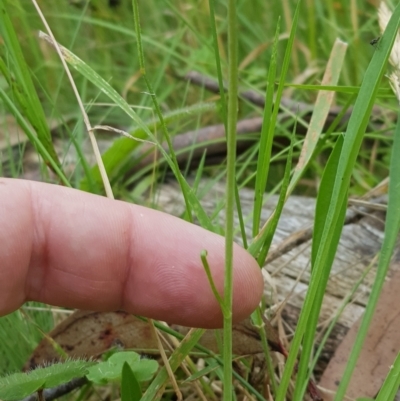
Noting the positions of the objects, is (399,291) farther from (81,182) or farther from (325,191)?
(81,182)

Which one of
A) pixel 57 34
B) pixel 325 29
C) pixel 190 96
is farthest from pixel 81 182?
pixel 57 34

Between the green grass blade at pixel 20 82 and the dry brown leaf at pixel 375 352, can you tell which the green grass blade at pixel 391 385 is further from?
the green grass blade at pixel 20 82

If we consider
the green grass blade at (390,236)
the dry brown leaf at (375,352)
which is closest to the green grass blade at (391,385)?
the green grass blade at (390,236)

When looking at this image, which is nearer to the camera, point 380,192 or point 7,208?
point 7,208

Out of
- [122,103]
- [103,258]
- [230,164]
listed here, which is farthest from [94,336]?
[230,164]

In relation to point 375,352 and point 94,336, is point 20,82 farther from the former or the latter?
point 375,352

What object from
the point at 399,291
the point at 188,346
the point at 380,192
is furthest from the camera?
the point at 380,192
